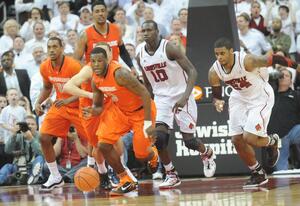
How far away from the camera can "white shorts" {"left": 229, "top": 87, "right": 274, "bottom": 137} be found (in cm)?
1034

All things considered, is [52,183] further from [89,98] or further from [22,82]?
[22,82]

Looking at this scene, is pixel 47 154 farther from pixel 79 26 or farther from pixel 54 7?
pixel 54 7

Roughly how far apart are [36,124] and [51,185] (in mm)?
2800

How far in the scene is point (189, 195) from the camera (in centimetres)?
951

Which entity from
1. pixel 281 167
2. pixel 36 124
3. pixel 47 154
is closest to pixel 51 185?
pixel 47 154

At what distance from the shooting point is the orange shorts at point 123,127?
1001 centimetres

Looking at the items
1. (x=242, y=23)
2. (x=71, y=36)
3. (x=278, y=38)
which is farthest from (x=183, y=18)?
(x=71, y=36)

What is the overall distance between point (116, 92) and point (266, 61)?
1.88 metres

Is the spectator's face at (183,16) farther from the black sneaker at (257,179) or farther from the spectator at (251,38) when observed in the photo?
the black sneaker at (257,179)

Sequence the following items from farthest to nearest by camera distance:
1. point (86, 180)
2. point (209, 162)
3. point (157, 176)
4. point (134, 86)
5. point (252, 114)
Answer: point (157, 176)
point (209, 162)
point (252, 114)
point (86, 180)
point (134, 86)

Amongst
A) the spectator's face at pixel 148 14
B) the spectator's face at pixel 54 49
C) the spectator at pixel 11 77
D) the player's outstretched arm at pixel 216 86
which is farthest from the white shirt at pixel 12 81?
the player's outstretched arm at pixel 216 86

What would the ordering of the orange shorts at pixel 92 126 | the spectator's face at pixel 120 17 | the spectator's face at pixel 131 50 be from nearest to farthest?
the orange shorts at pixel 92 126 < the spectator's face at pixel 131 50 < the spectator's face at pixel 120 17

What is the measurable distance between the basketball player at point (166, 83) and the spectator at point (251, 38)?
15.4 feet

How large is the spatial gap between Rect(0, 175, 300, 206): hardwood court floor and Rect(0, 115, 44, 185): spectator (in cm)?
175
